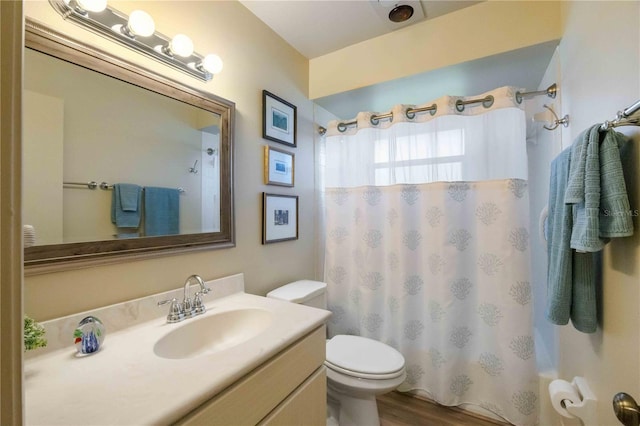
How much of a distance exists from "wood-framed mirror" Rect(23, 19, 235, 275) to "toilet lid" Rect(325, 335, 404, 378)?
2.90 ft

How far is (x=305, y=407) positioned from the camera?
0.95m

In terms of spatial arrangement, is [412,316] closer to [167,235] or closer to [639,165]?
[639,165]

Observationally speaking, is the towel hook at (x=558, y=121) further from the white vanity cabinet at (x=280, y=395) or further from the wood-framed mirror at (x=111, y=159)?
the wood-framed mirror at (x=111, y=159)

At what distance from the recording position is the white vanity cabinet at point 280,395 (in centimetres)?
65

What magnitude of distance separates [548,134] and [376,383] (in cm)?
180

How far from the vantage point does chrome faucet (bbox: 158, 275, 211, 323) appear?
104cm

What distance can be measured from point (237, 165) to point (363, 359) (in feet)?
4.13

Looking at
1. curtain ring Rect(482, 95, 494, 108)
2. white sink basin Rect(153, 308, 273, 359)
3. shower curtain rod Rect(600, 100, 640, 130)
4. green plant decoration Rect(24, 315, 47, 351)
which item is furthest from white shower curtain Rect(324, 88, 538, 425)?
green plant decoration Rect(24, 315, 47, 351)

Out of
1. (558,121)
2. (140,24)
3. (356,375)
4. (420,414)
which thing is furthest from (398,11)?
(420,414)

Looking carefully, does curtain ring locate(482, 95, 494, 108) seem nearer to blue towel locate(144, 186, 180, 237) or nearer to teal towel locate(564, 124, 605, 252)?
teal towel locate(564, 124, 605, 252)

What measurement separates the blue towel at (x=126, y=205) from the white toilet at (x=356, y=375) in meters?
0.81

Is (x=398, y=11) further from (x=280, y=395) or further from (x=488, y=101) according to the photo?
(x=280, y=395)

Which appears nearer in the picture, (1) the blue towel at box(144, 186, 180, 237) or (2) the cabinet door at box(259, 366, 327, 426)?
(2) the cabinet door at box(259, 366, 327, 426)

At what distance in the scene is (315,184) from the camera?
210 cm
